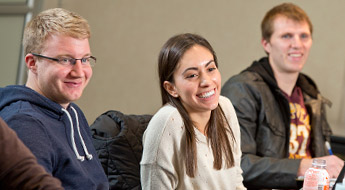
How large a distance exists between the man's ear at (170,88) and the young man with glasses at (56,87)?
47cm

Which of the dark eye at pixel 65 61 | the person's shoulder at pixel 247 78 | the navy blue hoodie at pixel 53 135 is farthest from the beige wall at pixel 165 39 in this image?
the dark eye at pixel 65 61

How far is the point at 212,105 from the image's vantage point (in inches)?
83.0

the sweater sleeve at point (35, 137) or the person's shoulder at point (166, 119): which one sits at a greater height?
the sweater sleeve at point (35, 137)

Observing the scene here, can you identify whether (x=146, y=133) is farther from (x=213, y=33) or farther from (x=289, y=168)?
(x=213, y=33)

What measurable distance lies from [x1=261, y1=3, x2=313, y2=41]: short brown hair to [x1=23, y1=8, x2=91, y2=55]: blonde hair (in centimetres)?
168

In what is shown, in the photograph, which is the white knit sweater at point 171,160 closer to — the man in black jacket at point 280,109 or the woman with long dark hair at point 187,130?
the woman with long dark hair at point 187,130

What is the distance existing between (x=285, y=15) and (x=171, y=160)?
1403 millimetres

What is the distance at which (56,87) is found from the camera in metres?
1.68

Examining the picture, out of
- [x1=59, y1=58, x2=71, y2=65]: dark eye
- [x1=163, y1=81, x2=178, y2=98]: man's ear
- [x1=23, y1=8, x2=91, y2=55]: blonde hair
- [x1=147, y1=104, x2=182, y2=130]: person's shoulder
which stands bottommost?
[x1=147, y1=104, x2=182, y2=130]: person's shoulder

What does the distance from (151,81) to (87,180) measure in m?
2.59

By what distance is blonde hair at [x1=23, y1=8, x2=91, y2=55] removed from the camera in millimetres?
1646

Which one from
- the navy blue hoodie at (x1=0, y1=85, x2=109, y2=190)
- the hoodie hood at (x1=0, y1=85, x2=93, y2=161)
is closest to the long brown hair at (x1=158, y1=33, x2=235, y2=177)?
the navy blue hoodie at (x1=0, y1=85, x2=109, y2=190)

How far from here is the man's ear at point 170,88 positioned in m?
2.14

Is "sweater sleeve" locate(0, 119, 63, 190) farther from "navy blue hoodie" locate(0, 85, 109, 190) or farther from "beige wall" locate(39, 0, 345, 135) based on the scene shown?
"beige wall" locate(39, 0, 345, 135)
